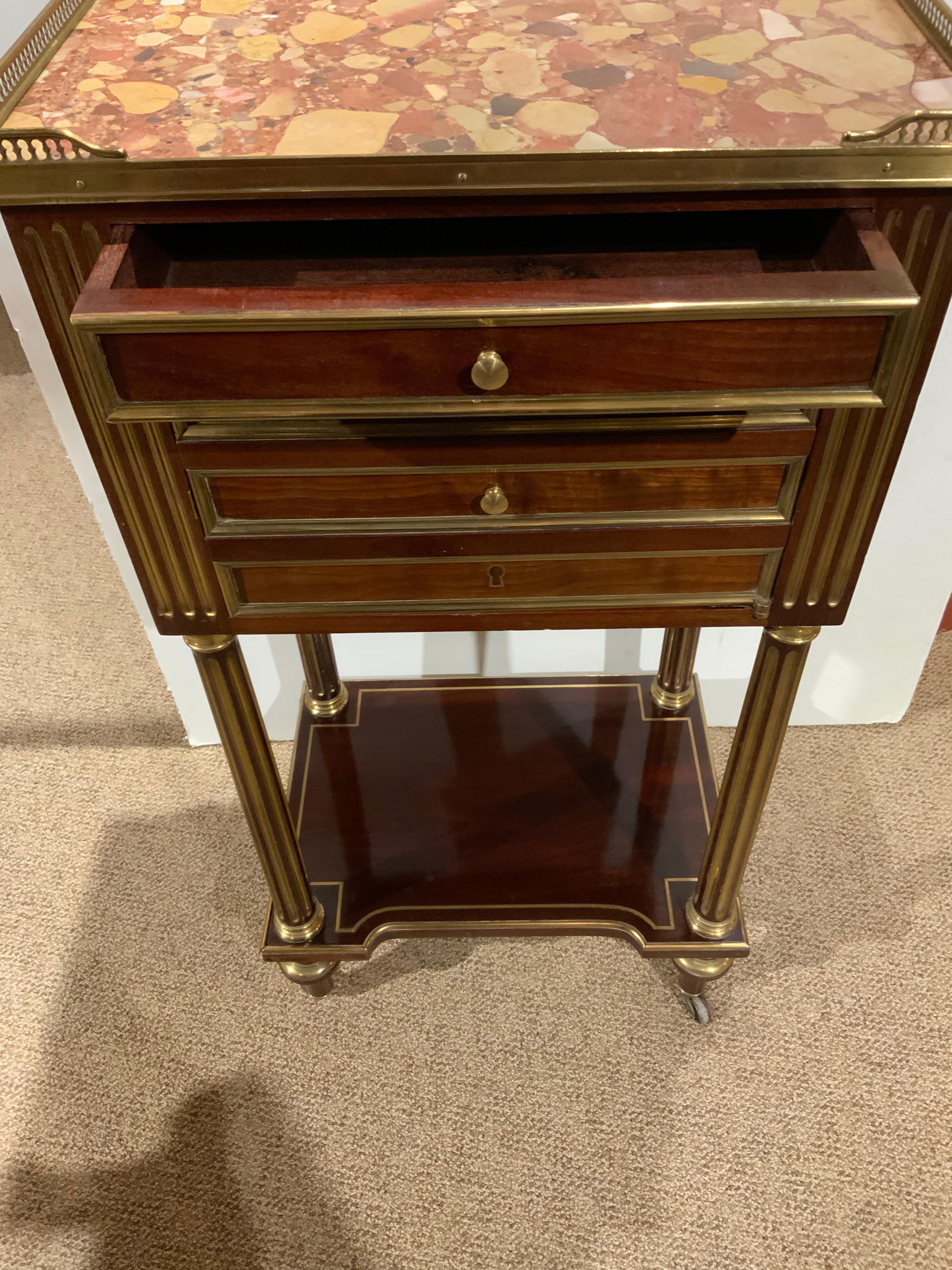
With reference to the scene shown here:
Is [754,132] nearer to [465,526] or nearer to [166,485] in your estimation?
[465,526]

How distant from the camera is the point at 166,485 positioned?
0.67m

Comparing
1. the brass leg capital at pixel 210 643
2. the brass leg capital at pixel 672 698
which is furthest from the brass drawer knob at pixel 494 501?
the brass leg capital at pixel 672 698

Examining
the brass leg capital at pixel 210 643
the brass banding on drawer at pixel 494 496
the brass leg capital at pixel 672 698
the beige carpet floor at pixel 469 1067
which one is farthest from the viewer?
the brass leg capital at pixel 672 698

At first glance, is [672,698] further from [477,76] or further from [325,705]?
[477,76]

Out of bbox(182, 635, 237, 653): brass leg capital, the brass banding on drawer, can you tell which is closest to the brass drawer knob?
the brass banding on drawer

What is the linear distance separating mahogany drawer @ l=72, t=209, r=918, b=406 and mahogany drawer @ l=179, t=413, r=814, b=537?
4 centimetres

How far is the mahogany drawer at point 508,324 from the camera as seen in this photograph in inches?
22.1

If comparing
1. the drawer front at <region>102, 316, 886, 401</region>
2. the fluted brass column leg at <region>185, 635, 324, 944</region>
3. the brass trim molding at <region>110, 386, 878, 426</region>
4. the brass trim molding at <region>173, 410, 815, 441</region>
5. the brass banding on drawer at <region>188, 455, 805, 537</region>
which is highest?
the drawer front at <region>102, 316, 886, 401</region>

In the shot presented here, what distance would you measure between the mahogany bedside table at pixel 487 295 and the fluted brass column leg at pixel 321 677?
1.10ft

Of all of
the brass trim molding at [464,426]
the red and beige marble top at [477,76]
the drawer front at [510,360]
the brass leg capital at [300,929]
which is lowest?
the brass leg capital at [300,929]

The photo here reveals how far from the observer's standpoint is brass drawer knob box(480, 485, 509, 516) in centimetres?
67

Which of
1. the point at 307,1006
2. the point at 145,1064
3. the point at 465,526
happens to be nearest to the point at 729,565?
the point at 465,526

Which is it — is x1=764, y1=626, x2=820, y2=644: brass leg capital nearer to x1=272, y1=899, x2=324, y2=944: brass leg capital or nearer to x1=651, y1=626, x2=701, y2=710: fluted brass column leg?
x1=651, y1=626, x2=701, y2=710: fluted brass column leg

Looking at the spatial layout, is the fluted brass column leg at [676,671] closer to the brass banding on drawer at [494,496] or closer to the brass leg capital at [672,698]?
the brass leg capital at [672,698]
